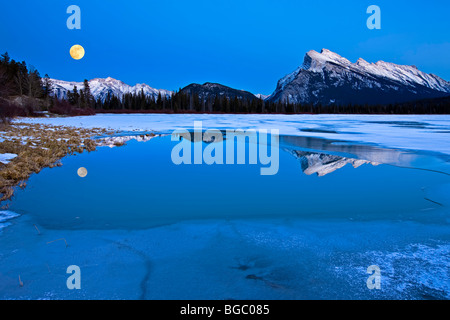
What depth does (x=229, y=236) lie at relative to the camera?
4.60 metres

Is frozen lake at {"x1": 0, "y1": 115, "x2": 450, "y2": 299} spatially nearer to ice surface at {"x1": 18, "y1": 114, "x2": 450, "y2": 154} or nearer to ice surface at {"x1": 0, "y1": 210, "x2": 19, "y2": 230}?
ice surface at {"x1": 0, "y1": 210, "x2": 19, "y2": 230}

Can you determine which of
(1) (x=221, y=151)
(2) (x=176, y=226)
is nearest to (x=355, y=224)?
(2) (x=176, y=226)

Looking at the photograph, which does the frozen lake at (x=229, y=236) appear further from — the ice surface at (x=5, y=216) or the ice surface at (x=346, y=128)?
the ice surface at (x=346, y=128)

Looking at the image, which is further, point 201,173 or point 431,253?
point 201,173

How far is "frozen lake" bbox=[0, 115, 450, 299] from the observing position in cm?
327

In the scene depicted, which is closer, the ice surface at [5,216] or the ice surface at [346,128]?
the ice surface at [5,216]

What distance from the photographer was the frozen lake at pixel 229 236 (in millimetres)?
3266

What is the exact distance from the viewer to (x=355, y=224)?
508 cm

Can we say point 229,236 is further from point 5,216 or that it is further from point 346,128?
point 346,128

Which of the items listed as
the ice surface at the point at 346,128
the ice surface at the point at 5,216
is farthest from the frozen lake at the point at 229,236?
the ice surface at the point at 346,128

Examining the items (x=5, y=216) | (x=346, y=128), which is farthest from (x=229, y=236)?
(x=346, y=128)

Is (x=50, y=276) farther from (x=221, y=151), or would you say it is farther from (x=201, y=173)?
(x=221, y=151)

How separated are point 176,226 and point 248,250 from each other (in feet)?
4.65

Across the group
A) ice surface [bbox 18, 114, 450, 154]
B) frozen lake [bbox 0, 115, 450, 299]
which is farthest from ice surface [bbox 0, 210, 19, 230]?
ice surface [bbox 18, 114, 450, 154]
